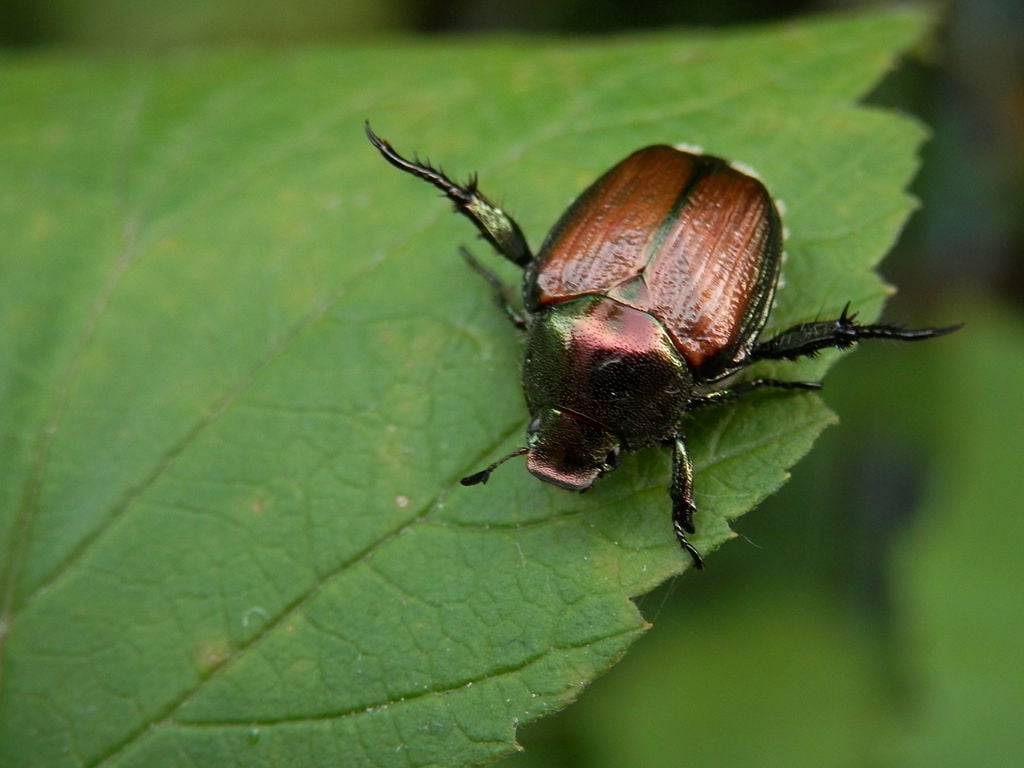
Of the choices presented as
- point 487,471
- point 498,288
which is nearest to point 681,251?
point 498,288

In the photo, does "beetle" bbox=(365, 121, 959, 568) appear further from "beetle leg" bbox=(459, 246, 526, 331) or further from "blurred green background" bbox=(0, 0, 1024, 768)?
"blurred green background" bbox=(0, 0, 1024, 768)

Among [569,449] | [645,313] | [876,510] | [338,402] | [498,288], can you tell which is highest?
[645,313]

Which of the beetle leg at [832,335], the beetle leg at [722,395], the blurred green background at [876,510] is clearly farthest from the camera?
the blurred green background at [876,510]

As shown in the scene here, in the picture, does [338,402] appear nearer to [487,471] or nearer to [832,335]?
Result: [487,471]

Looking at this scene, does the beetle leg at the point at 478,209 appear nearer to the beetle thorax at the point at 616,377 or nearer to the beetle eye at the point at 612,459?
the beetle thorax at the point at 616,377

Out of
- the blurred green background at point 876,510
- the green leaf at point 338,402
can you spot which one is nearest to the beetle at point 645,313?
the green leaf at point 338,402

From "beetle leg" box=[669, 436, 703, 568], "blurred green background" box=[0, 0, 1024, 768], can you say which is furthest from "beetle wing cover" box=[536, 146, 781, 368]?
"blurred green background" box=[0, 0, 1024, 768]
